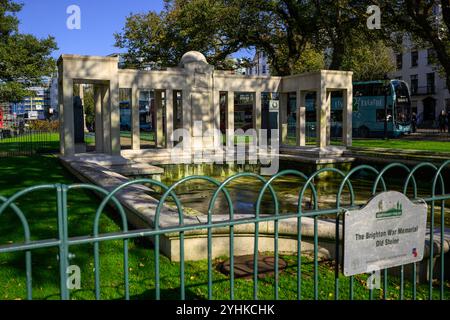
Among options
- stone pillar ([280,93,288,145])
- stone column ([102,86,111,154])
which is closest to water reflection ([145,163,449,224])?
stone column ([102,86,111,154])

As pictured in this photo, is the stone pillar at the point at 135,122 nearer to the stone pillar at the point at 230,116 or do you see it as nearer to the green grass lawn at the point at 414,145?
the stone pillar at the point at 230,116

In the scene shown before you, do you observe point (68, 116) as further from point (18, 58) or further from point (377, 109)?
point (377, 109)

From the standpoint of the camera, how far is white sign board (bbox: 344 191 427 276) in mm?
3164

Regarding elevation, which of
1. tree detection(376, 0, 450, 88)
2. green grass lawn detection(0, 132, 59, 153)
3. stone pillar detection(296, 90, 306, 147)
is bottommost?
green grass lawn detection(0, 132, 59, 153)

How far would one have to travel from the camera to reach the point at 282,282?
16.0ft

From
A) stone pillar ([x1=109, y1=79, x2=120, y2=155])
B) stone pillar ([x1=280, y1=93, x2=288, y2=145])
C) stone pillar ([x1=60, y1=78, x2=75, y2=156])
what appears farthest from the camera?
stone pillar ([x1=280, y1=93, x2=288, y2=145])

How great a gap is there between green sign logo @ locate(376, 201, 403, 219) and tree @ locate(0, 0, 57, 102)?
31.4 m

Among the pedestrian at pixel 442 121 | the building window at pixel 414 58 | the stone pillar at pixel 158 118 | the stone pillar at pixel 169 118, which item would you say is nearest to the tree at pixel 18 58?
the stone pillar at pixel 158 118

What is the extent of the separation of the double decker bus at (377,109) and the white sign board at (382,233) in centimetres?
2601

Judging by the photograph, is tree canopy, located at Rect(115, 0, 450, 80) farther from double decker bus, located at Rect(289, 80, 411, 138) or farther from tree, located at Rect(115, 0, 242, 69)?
double decker bus, located at Rect(289, 80, 411, 138)

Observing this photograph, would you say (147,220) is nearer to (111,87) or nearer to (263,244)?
(263,244)

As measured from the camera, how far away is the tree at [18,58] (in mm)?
31031
